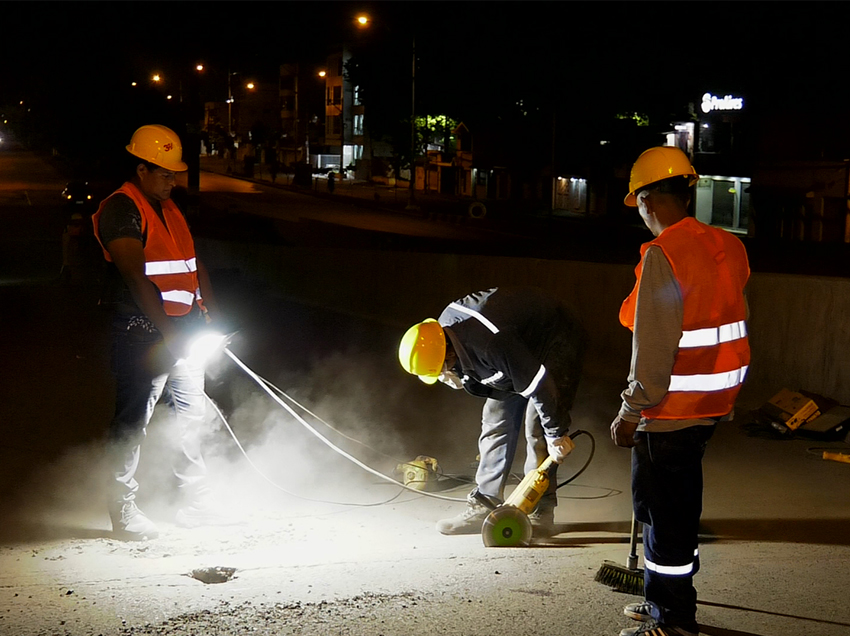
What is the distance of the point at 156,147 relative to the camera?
5.26 metres

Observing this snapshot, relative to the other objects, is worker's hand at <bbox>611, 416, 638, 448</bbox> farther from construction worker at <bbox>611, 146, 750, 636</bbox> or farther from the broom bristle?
the broom bristle

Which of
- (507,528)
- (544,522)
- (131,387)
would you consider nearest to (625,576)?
(507,528)

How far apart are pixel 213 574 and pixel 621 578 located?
195 cm

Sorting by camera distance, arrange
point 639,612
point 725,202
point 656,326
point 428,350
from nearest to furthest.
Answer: point 656,326 < point 639,612 < point 428,350 < point 725,202

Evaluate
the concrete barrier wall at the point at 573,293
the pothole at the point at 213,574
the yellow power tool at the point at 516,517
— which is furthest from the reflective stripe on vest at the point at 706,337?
the concrete barrier wall at the point at 573,293

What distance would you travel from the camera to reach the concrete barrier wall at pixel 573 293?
8.65 m

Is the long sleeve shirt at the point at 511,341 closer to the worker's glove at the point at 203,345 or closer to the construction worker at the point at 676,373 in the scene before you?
the construction worker at the point at 676,373

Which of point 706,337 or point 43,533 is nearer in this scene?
point 706,337

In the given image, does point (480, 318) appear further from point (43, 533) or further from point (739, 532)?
point (43, 533)

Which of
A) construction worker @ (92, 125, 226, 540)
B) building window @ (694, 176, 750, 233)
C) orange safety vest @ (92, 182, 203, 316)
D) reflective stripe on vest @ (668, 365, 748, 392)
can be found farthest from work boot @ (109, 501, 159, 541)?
building window @ (694, 176, 750, 233)

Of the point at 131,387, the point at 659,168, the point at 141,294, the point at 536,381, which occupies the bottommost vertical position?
the point at 131,387

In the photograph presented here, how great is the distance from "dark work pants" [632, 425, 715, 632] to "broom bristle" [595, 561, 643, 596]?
0.57m

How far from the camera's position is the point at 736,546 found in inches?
207

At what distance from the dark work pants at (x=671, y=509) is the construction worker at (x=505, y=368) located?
127 cm
